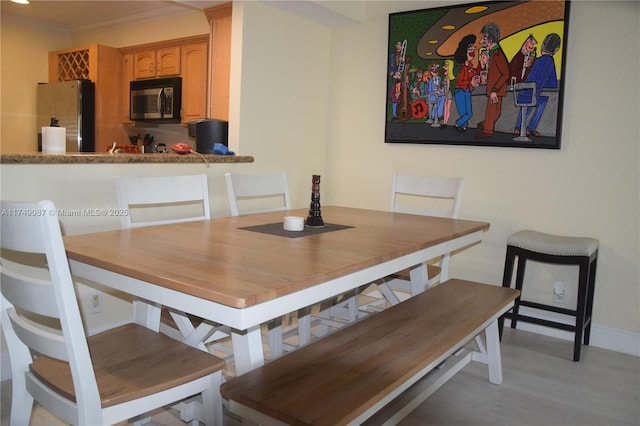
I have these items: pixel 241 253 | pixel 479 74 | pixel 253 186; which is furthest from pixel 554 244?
pixel 241 253

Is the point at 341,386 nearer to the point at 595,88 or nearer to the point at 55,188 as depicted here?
the point at 55,188

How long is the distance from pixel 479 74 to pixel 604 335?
1.79m

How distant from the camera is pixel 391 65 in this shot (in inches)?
150

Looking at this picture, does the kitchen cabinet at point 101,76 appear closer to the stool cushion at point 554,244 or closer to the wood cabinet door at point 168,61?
the wood cabinet door at point 168,61

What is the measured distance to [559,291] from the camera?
324 centimetres

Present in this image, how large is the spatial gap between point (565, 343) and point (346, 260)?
7.18ft

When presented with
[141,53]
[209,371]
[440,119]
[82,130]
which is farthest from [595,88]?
[82,130]

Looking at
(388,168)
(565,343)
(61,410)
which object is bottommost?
(565,343)

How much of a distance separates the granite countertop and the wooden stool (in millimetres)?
1782

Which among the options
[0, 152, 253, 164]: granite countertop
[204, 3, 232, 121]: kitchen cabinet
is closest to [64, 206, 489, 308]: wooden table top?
[0, 152, 253, 164]: granite countertop

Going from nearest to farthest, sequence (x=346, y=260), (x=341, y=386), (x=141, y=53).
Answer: (x=341, y=386) < (x=346, y=260) < (x=141, y=53)

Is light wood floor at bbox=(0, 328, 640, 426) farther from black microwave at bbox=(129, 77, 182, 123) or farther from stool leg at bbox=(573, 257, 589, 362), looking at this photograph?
black microwave at bbox=(129, 77, 182, 123)

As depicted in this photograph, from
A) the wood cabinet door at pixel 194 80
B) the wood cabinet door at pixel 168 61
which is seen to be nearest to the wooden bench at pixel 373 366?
the wood cabinet door at pixel 194 80

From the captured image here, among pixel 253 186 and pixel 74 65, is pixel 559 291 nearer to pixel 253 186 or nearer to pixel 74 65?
pixel 253 186
